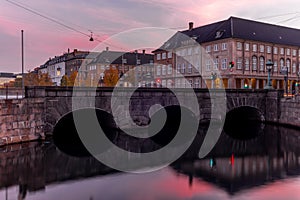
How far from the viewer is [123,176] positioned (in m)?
17.0

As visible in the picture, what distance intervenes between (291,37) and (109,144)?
216 feet

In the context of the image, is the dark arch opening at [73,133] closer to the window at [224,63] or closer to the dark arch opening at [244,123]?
the dark arch opening at [244,123]

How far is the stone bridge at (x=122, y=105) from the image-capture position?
23.0 m

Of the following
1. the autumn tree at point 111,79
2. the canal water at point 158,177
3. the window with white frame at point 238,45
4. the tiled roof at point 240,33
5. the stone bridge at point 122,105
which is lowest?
the canal water at point 158,177

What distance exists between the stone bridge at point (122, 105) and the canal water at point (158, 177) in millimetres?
1640

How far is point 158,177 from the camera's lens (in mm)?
16734

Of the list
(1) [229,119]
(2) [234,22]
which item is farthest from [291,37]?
(1) [229,119]

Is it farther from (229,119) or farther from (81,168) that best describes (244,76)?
(81,168)

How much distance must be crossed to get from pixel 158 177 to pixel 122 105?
12.3 m

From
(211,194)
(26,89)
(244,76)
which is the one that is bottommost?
(211,194)

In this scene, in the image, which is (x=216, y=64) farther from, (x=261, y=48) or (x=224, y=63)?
(x=261, y=48)

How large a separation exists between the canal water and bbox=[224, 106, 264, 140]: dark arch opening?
283 inches

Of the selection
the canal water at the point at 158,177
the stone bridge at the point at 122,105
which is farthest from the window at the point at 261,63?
the canal water at the point at 158,177

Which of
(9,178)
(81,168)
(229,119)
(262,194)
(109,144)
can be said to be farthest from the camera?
(229,119)
